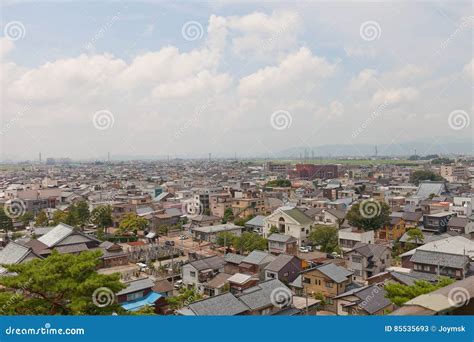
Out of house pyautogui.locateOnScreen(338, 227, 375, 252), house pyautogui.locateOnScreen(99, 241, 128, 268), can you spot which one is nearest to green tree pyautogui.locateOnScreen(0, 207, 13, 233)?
house pyautogui.locateOnScreen(99, 241, 128, 268)

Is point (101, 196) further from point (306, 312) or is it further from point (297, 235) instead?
point (306, 312)

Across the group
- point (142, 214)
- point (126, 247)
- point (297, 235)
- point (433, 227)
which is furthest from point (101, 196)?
point (433, 227)

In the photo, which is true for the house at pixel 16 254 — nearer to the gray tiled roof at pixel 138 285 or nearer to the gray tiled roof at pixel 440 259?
the gray tiled roof at pixel 138 285

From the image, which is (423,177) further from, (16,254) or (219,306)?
(16,254)

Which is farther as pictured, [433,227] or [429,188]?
[429,188]

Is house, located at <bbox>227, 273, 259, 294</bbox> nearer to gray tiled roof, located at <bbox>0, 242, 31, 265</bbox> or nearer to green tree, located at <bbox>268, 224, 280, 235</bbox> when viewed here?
gray tiled roof, located at <bbox>0, 242, 31, 265</bbox>

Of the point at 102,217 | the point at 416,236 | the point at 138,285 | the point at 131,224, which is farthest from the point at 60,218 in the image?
the point at 416,236

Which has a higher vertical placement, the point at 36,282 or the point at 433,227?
the point at 36,282
